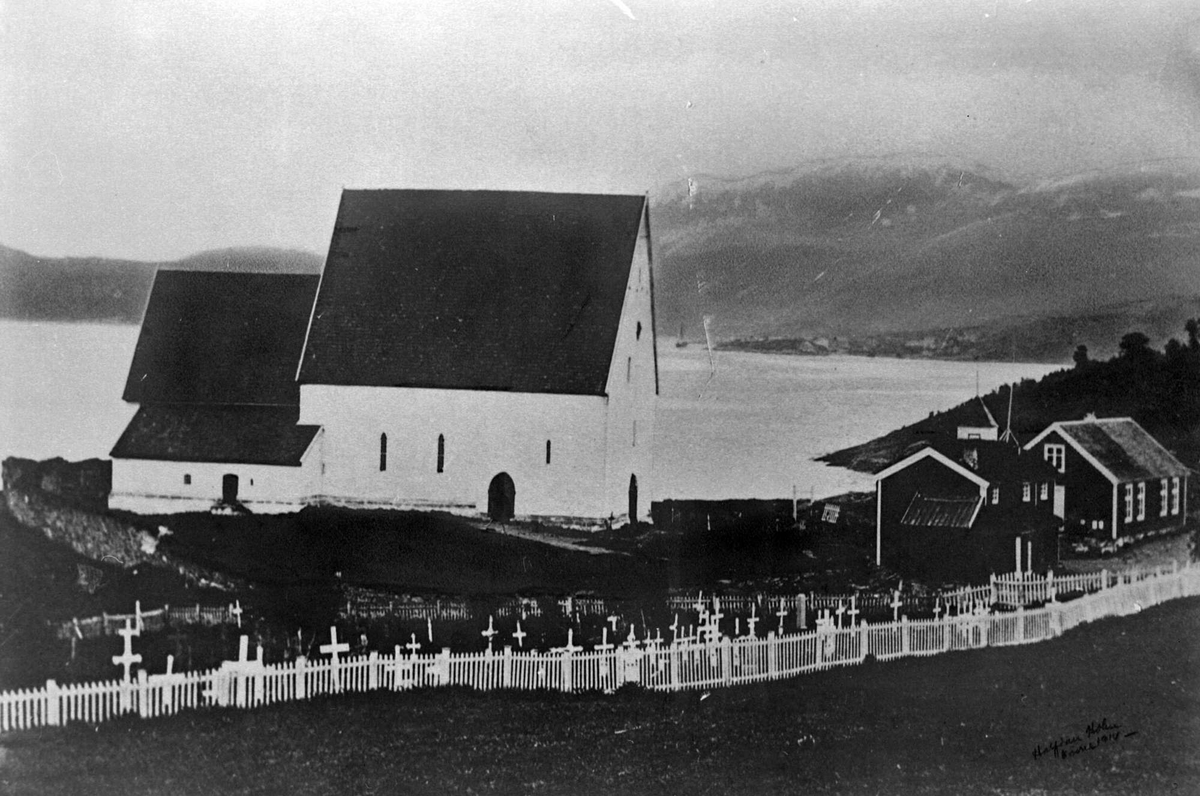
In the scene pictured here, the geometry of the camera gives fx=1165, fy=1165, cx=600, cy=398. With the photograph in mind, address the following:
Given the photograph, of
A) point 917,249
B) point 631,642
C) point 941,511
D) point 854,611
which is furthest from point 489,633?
point 917,249

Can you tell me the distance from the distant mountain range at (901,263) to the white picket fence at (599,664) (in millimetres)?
1271

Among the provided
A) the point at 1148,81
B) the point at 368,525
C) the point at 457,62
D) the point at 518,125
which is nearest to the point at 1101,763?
the point at 1148,81

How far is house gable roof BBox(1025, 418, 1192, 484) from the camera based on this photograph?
18.2 feet

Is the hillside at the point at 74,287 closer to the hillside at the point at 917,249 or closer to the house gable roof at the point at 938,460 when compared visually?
the hillside at the point at 917,249

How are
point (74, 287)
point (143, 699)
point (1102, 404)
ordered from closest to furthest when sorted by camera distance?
point (143, 699) → point (74, 287) → point (1102, 404)

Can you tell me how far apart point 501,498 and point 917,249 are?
225 centimetres

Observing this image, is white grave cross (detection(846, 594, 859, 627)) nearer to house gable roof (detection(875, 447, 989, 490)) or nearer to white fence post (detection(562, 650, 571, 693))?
house gable roof (detection(875, 447, 989, 490))

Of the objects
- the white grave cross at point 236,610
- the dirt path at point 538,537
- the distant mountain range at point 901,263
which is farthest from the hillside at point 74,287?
the dirt path at point 538,537

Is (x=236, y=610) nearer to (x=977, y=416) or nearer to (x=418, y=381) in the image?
(x=418, y=381)

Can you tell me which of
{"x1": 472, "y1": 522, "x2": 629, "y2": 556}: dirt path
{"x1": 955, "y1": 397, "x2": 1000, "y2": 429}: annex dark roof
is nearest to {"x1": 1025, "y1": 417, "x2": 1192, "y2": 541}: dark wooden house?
{"x1": 955, "y1": 397, "x2": 1000, "y2": 429}: annex dark roof

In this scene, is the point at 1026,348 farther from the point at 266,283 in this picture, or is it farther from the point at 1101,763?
the point at 266,283

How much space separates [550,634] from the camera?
5.28m

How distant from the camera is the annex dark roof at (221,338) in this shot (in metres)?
5.22

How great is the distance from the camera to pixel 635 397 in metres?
5.30
